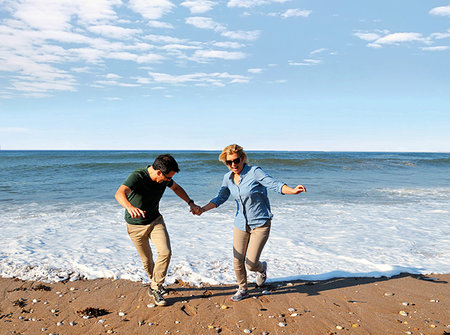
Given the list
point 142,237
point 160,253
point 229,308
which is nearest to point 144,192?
point 142,237

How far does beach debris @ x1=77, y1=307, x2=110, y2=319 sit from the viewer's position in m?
4.06

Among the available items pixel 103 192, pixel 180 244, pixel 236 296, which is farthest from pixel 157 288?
pixel 103 192

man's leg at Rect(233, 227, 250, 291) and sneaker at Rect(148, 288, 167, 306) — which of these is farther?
man's leg at Rect(233, 227, 250, 291)

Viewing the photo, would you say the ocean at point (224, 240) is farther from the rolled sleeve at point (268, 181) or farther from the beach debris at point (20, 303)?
the rolled sleeve at point (268, 181)

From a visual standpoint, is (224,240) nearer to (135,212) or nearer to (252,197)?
(252,197)

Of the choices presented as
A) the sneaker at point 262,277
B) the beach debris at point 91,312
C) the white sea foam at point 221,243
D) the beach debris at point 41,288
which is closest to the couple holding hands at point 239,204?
the sneaker at point 262,277

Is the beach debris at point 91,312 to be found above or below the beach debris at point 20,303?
above

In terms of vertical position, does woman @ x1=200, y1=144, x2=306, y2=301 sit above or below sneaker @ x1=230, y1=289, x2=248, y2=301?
above

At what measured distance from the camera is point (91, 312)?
4.11 m

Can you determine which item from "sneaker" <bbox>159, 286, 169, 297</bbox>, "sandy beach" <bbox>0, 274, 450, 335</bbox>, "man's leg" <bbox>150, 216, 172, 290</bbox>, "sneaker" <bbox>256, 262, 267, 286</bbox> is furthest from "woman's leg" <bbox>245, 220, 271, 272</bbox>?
"sneaker" <bbox>159, 286, 169, 297</bbox>

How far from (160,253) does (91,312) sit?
1031mm

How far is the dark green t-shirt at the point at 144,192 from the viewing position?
414cm

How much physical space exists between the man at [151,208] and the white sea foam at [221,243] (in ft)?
3.02

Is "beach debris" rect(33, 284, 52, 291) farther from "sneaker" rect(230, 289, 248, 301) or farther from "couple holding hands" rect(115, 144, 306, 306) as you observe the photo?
"sneaker" rect(230, 289, 248, 301)
